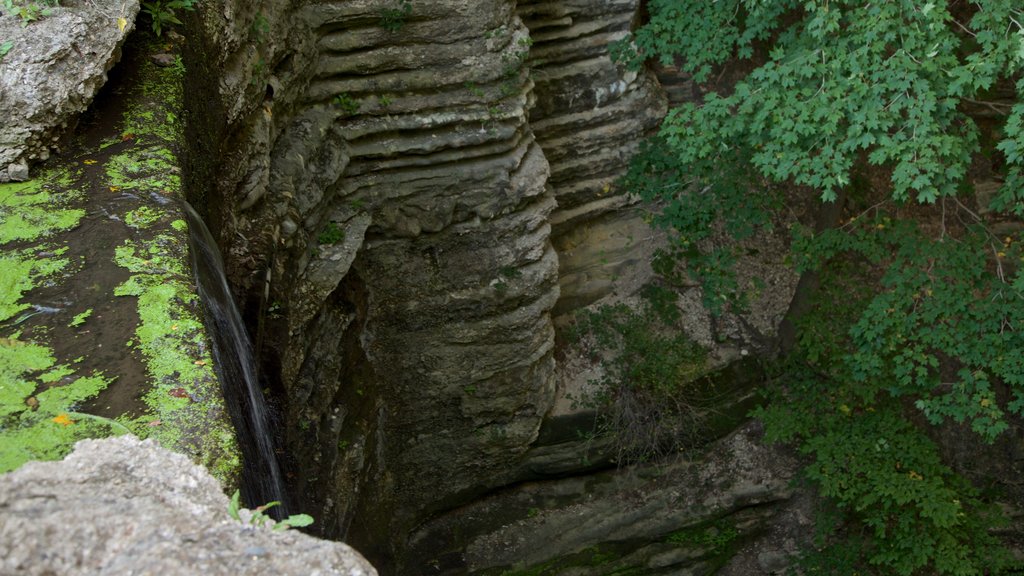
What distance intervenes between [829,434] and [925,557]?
1.47m

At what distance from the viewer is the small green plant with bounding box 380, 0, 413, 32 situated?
7.20 metres

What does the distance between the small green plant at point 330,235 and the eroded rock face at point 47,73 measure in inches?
109

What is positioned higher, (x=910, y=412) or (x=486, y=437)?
(x=486, y=437)

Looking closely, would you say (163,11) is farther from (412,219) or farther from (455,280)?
(455,280)

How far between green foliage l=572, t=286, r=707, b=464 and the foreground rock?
23.1 feet

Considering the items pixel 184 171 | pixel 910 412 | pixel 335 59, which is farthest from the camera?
pixel 910 412

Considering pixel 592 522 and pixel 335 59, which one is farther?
pixel 592 522

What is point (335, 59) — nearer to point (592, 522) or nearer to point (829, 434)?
point (592, 522)

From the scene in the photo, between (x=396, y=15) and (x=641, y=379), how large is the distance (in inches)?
190

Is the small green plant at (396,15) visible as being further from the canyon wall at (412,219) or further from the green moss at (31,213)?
the green moss at (31,213)

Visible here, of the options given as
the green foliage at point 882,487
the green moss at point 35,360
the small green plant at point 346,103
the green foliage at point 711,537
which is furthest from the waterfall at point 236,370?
the green foliage at point 882,487

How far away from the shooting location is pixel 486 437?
29.6ft

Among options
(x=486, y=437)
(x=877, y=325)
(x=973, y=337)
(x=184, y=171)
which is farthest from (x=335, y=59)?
(x=973, y=337)

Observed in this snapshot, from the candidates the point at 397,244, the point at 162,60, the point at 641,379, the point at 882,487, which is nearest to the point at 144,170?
the point at 162,60
